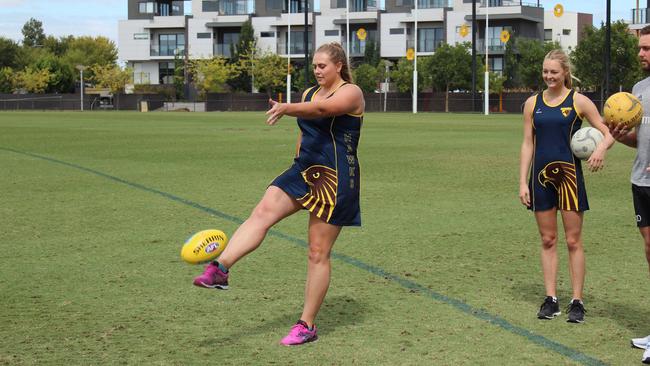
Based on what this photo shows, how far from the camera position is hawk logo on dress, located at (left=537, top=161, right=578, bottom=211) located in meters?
6.56

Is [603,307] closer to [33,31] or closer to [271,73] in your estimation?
[271,73]

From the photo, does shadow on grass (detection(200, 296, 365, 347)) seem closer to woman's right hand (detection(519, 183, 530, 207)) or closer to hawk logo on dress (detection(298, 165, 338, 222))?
hawk logo on dress (detection(298, 165, 338, 222))

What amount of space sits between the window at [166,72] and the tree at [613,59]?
52.5m

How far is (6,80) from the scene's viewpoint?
108 m

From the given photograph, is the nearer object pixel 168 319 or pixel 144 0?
pixel 168 319

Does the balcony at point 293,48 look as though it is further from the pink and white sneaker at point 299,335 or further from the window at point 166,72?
the pink and white sneaker at point 299,335

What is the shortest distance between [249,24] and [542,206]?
3577 inches

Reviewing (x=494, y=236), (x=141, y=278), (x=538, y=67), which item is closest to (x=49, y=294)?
(x=141, y=278)

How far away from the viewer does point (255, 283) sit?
7703 millimetres

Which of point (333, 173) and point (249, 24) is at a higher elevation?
point (249, 24)

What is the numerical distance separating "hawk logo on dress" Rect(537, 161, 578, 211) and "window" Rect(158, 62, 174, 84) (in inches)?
3979

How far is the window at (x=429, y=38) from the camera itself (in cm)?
9269

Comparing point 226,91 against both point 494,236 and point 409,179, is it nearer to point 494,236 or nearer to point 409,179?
point 409,179

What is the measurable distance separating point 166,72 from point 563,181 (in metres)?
102
